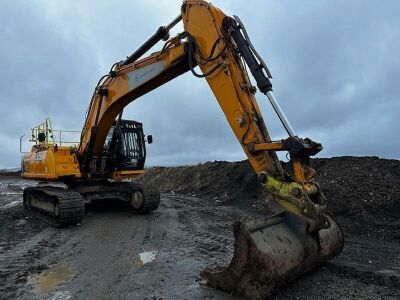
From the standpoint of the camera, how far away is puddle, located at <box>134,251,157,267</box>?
6.64 m

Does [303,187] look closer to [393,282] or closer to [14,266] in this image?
[393,282]

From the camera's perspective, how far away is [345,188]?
1171 centimetres

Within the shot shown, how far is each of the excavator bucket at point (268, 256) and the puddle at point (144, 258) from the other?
1.48m

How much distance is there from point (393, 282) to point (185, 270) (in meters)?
2.77

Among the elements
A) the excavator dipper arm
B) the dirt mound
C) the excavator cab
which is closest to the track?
the excavator dipper arm

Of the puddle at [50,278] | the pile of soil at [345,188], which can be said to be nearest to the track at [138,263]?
the puddle at [50,278]

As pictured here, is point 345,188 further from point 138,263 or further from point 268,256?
point 268,256

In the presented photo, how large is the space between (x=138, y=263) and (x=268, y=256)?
2508mm

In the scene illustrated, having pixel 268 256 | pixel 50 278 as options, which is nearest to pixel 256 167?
pixel 268 256

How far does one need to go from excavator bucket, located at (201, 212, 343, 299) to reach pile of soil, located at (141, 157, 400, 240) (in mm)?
4000

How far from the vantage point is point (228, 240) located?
26.7 ft

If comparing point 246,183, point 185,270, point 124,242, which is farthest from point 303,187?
point 246,183

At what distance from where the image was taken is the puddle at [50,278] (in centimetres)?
561

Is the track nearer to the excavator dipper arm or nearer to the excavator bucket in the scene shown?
the excavator bucket
